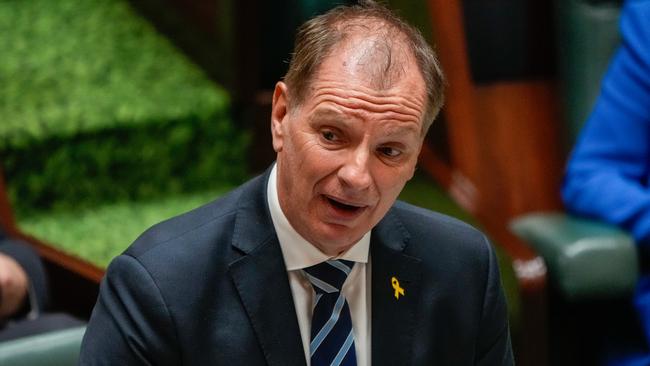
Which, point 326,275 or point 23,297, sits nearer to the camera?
point 326,275

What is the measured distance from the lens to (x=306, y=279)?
0.97m

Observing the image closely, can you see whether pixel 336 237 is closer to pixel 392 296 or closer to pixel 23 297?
pixel 392 296

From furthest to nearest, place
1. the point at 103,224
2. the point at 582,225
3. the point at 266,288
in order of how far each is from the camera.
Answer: the point at 103,224
the point at 582,225
the point at 266,288

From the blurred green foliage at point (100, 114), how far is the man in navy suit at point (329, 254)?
828 millimetres

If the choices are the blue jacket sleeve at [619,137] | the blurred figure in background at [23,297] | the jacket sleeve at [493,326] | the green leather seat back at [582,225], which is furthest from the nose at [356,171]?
the blue jacket sleeve at [619,137]

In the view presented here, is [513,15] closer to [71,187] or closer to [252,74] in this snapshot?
[252,74]

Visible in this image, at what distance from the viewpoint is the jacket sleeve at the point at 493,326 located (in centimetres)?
103

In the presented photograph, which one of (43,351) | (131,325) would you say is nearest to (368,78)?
(131,325)

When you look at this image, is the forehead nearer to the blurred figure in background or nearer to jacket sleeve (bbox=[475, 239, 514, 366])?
jacket sleeve (bbox=[475, 239, 514, 366])

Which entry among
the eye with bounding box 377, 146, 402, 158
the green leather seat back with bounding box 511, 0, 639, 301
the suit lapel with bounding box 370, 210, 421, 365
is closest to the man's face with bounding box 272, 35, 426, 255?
the eye with bounding box 377, 146, 402, 158

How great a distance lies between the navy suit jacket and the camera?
35.7 inches

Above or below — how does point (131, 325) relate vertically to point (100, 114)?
above

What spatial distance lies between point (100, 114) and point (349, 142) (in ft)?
3.31

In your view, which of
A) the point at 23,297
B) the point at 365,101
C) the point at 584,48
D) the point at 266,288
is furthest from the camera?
the point at 584,48
